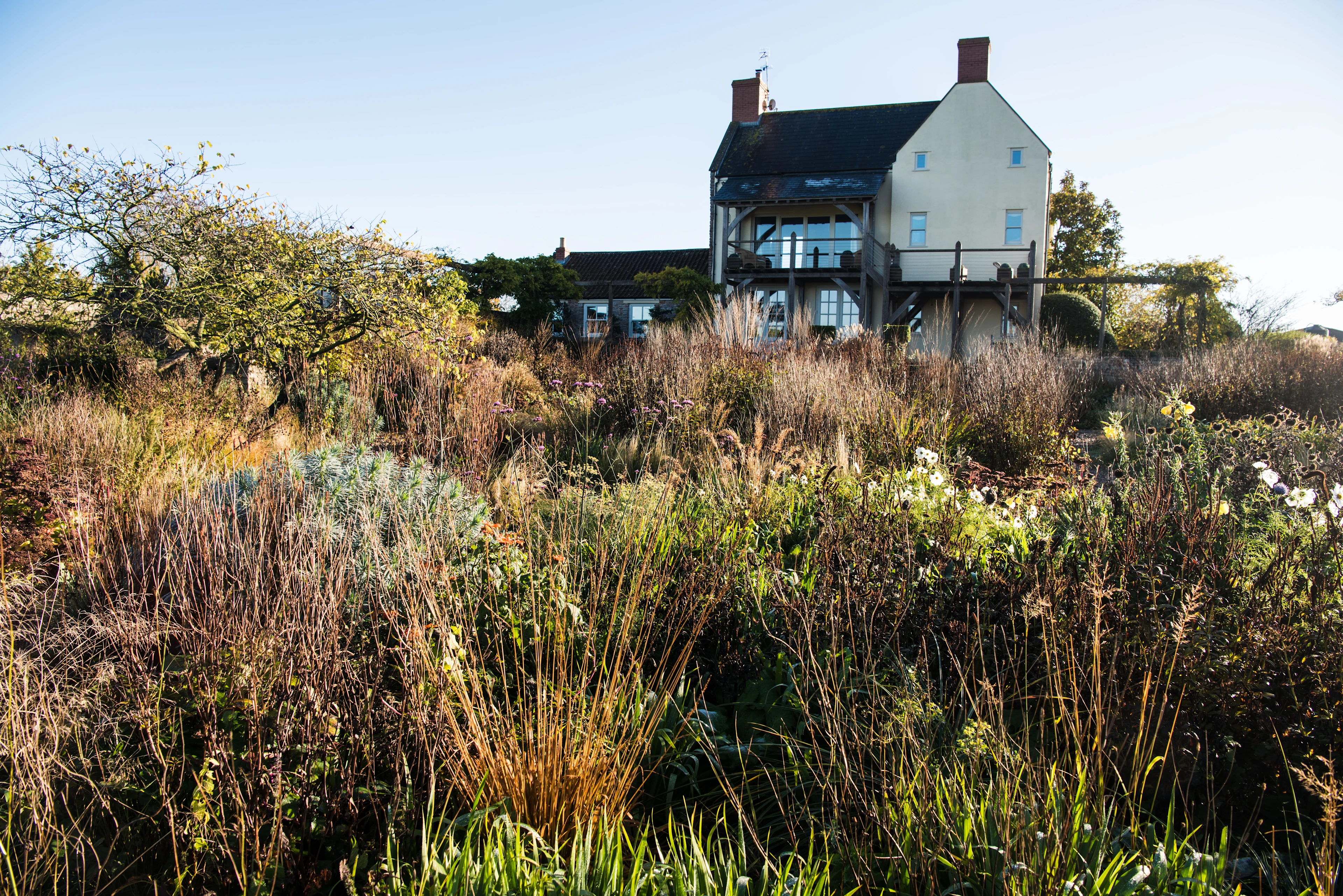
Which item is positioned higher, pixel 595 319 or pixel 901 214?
pixel 901 214

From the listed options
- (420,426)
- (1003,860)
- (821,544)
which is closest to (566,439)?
(420,426)

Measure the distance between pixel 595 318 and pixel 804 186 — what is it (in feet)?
24.6

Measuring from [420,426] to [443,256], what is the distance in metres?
4.54

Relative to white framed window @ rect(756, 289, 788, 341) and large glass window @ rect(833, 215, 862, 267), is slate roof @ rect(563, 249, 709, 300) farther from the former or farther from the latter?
large glass window @ rect(833, 215, 862, 267)

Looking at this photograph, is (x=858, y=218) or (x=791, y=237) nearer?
(x=858, y=218)

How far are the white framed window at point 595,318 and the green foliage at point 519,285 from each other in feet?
4.70

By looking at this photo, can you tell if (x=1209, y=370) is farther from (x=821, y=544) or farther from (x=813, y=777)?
(x=813, y=777)

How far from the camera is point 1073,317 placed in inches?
870

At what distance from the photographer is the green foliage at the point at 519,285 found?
18.3 meters

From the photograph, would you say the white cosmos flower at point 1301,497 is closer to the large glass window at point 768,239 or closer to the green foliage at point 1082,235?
the large glass window at point 768,239

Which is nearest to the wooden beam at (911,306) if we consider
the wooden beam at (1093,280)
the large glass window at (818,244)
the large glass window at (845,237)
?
the large glass window at (845,237)

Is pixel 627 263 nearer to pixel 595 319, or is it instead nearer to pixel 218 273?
pixel 595 319

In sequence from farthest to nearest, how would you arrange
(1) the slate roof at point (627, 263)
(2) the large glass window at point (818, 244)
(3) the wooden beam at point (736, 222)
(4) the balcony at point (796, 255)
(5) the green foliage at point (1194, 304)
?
(1) the slate roof at point (627, 263), (2) the large glass window at point (818, 244), (4) the balcony at point (796, 255), (3) the wooden beam at point (736, 222), (5) the green foliage at point (1194, 304)

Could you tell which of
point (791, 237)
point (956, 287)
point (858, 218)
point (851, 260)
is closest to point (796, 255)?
point (791, 237)
